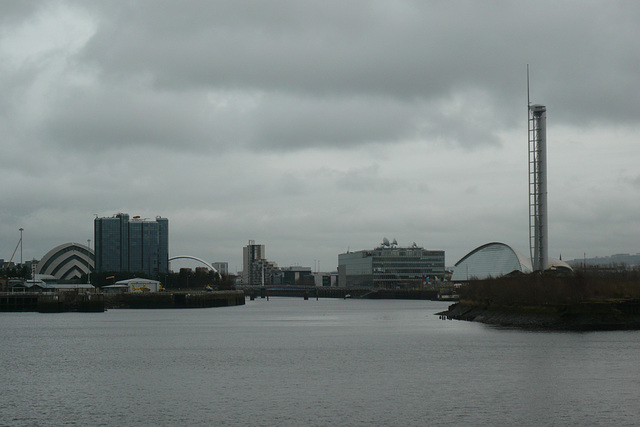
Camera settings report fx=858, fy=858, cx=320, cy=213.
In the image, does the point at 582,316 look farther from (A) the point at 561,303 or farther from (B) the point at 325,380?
(B) the point at 325,380

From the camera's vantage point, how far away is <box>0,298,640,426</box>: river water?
44.4 meters

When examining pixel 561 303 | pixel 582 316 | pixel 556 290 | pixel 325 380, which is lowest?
pixel 325 380

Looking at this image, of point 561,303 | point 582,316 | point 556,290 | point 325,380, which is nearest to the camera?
point 325,380

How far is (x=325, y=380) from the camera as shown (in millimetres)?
57969

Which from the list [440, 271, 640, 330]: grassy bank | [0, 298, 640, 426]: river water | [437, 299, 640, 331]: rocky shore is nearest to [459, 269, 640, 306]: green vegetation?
[440, 271, 640, 330]: grassy bank

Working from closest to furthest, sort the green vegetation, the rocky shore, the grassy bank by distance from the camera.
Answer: the rocky shore < the grassy bank < the green vegetation

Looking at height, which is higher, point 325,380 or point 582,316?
point 582,316

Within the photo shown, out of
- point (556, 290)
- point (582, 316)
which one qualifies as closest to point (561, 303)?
point (556, 290)

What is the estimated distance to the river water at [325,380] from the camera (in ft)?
146

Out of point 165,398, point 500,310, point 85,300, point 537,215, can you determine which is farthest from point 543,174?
point 165,398

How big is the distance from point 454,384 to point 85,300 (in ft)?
449

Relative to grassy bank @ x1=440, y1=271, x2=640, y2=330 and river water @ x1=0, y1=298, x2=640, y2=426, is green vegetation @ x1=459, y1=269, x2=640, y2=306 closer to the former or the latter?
grassy bank @ x1=440, y1=271, x2=640, y2=330

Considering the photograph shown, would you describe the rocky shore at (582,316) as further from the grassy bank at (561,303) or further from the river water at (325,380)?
the river water at (325,380)

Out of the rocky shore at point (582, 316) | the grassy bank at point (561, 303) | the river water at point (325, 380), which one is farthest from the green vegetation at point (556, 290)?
the river water at point (325, 380)
